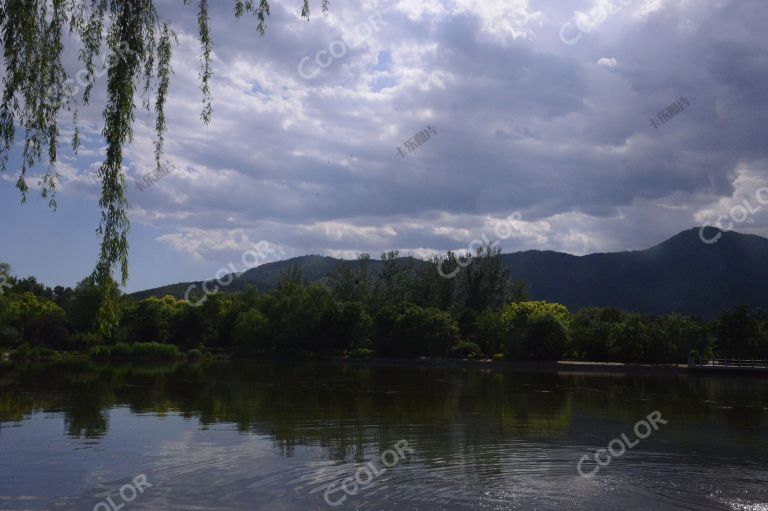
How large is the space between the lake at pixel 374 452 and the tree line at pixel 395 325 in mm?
25484

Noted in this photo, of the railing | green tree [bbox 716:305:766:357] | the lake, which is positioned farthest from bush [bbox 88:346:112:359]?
green tree [bbox 716:305:766:357]

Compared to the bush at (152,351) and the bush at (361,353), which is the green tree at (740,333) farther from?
the bush at (152,351)

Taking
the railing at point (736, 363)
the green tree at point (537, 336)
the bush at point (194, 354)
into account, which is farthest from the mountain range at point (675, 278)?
the railing at point (736, 363)

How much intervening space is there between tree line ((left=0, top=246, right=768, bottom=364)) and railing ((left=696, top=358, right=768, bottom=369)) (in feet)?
3.92

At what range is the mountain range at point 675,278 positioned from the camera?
145500 millimetres

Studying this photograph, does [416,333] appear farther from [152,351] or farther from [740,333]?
[740,333]

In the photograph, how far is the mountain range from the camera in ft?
477

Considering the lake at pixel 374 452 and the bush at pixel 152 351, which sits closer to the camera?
the lake at pixel 374 452

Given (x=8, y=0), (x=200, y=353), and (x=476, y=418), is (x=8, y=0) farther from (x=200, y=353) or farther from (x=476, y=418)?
(x=200, y=353)

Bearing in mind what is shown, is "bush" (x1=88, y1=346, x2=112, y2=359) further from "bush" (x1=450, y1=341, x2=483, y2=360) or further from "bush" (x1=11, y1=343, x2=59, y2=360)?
"bush" (x1=450, y1=341, x2=483, y2=360)

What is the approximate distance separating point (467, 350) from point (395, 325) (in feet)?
27.2

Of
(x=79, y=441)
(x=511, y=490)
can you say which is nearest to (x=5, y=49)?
(x=79, y=441)

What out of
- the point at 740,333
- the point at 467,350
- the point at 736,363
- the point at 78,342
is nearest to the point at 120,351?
the point at 78,342

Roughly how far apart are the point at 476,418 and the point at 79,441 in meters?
11.9
